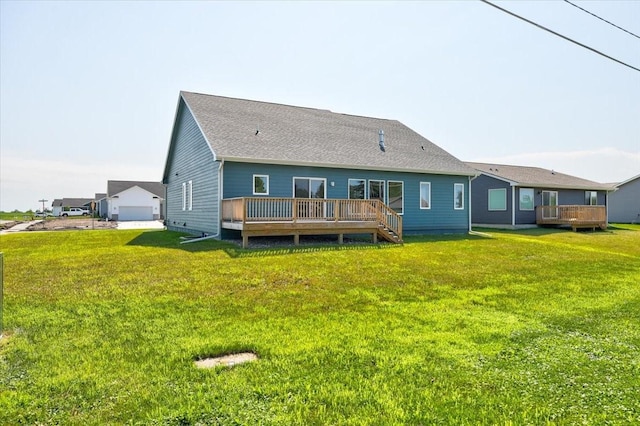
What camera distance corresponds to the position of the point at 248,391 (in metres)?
3.32

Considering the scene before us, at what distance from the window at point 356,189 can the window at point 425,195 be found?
3.24 metres

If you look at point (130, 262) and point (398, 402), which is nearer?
point (398, 402)

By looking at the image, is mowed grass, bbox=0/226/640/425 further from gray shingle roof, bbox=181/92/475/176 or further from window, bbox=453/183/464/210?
window, bbox=453/183/464/210

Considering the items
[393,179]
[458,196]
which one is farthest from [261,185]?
[458,196]

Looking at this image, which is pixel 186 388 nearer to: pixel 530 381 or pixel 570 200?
pixel 530 381

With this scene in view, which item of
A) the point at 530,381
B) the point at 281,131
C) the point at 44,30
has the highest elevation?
the point at 44,30

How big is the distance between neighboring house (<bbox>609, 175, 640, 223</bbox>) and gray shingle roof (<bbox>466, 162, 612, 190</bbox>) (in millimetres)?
7826

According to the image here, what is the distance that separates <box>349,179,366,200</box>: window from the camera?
16812 mm

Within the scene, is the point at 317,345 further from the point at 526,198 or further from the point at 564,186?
the point at 564,186

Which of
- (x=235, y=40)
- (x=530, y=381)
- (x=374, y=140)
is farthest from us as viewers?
(x=374, y=140)

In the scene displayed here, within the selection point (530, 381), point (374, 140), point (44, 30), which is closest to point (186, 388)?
point (530, 381)

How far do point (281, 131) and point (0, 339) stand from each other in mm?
13942

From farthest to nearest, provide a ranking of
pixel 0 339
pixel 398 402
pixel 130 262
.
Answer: pixel 130 262
pixel 0 339
pixel 398 402

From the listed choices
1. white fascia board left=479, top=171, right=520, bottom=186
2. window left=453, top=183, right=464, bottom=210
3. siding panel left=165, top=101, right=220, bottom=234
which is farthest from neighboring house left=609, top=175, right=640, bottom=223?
siding panel left=165, top=101, right=220, bottom=234
